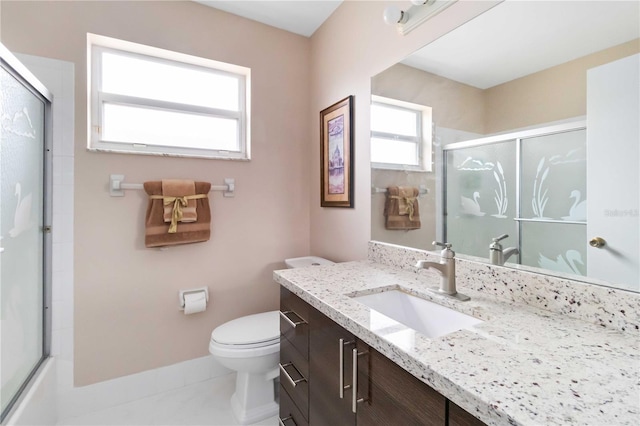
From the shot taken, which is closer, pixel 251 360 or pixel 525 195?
pixel 525 195

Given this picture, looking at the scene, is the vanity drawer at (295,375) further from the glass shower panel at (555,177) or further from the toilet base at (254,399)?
the glass shower panel at (555,177)

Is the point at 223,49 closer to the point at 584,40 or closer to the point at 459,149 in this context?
the point at 459,149

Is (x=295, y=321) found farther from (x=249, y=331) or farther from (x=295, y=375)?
(x=249, y=331)

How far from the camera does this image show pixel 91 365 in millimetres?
1696

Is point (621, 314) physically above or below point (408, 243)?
below

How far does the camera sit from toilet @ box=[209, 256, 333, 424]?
1.54m

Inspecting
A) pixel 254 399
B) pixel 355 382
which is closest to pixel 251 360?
pixel 254 399

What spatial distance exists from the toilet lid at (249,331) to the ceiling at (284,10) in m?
2.02

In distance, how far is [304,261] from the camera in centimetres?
213

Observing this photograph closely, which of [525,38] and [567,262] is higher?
[525,38]

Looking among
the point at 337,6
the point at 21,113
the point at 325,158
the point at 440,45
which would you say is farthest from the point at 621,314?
the point at 21,113

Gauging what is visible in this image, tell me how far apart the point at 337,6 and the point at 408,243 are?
5.29 feet

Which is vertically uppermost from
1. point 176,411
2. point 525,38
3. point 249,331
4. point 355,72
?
point 355,72

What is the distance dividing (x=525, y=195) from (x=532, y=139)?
19 centimetres
